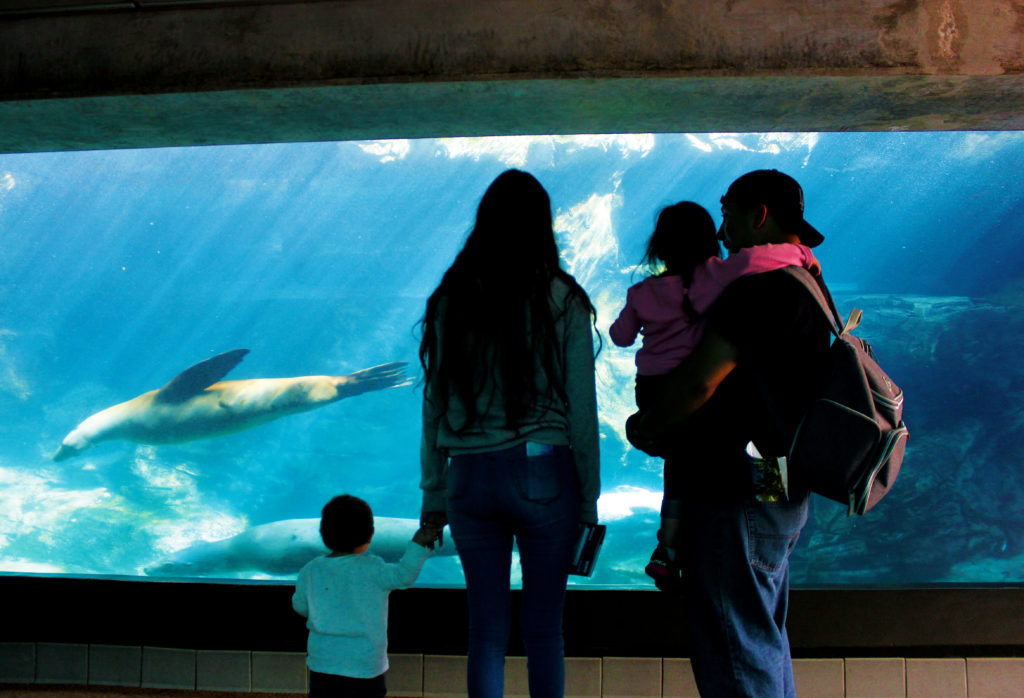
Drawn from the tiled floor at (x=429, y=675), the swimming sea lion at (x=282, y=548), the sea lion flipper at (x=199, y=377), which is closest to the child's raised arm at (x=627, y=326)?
the tiled floor at (x=429, y=675)

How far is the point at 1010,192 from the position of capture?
21625 mm

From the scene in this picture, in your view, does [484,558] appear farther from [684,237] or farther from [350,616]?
[684,237]

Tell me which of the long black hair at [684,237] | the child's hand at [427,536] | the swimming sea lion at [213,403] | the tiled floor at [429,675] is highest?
the swimming sea lion at [213,403]

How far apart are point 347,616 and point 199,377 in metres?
7.15

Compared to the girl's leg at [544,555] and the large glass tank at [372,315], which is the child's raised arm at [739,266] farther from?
the large glass tank at [372,315]

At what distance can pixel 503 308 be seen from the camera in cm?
155

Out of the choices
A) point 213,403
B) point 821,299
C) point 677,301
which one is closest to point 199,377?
point 213,403

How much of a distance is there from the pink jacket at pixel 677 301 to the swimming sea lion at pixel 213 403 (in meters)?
5.83

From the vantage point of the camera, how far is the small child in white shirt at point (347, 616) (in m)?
1.79

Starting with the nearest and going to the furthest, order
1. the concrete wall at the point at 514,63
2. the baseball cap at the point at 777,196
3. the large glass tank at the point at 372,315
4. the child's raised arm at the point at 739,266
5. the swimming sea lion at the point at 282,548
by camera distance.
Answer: the child's raised arm at the point at 739,266 < the baseball cap at the point at 777,196 < the concrete wall at the point at 514,63 < the swimming sea lion at the point at 282,548 < the large glass tank at the point at 372,315

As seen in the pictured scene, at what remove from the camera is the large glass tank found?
9523 millimetres

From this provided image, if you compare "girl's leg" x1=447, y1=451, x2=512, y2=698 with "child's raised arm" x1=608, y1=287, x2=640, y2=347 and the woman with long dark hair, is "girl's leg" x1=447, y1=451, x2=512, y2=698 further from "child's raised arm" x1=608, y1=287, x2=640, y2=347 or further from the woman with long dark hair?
"child's raised arm" x1=608, y1=287, x2=640, y2=347

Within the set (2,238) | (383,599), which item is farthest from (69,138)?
(2,238)

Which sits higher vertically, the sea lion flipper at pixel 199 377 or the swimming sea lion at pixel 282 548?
the sea lion flipper at pixel 199 377
